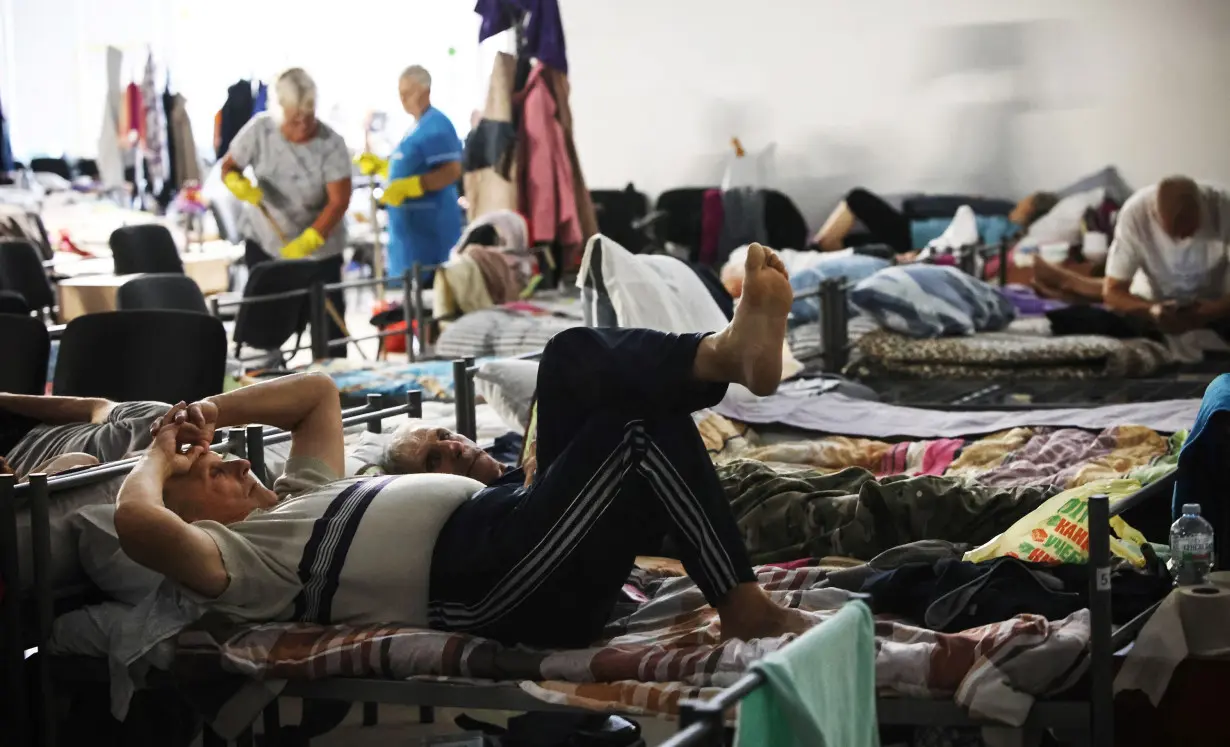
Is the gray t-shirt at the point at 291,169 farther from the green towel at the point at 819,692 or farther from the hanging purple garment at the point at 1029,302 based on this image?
the green towel at the point at 819,692

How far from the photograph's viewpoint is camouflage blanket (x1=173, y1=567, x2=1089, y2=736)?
6.08 feet

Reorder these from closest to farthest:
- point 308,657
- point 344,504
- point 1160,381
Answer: point 308,657
point 344,504
point 1160,381

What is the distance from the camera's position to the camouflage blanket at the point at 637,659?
1853mm

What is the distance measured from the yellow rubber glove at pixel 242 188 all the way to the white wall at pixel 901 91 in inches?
81.1

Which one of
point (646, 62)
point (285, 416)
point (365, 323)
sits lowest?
point (365, 323)

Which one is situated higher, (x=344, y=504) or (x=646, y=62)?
(x=646, y=62)

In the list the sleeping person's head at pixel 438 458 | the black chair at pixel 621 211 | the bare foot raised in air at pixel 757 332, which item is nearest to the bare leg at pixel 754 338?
the bare foot raised in air at pixel 757 332

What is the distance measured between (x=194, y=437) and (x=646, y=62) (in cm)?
555

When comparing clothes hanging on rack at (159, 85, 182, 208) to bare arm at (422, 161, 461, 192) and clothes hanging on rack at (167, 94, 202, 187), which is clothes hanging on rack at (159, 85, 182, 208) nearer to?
clothes hanging on rack at (167, 94, 202, 187)

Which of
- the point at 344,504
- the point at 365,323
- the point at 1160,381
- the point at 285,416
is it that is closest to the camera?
the point at 344,504

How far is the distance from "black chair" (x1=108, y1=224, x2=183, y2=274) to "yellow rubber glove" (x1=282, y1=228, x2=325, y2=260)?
48 centimetres

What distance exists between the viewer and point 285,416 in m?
2.45

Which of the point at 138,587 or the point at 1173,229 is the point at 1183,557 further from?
the point at 1173,229

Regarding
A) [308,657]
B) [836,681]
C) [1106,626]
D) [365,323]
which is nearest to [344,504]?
[308,657]
